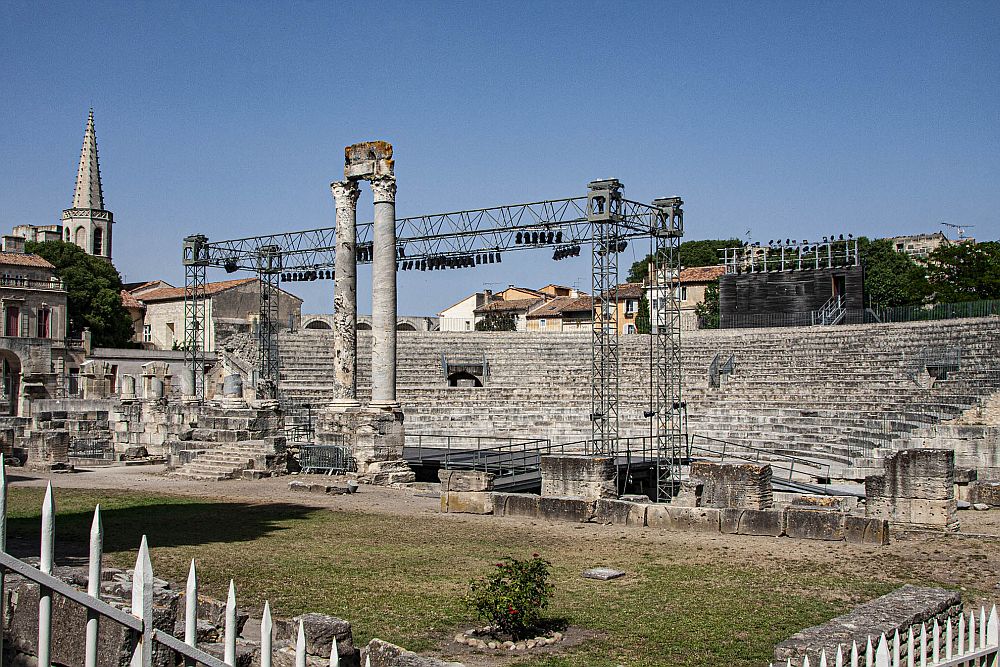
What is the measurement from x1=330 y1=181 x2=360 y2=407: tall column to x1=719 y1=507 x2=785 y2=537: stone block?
45.2 feet

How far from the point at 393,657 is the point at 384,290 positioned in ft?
62.6

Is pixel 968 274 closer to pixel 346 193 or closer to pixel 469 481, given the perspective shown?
pixel 346 193

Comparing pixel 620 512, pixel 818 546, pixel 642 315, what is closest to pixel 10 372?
pixel 642 315

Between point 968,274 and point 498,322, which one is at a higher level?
point 968,274

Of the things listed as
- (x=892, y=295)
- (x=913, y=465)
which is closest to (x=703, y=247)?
(x=892, y=295)

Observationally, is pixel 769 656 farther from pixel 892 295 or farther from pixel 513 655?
pixel 892 295

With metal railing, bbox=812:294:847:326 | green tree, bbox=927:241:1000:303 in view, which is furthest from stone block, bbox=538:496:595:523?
green tree, bbox=927:241:1000:303

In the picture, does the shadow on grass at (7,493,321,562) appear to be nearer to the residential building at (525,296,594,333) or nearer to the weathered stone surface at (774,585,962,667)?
the weathered stone surface at (774,585,962,667)

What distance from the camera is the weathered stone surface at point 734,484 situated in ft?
55.6

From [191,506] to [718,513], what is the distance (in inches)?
399

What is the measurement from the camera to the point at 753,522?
14.5m

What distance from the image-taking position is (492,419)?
115ft

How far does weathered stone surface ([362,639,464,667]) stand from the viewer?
655cm

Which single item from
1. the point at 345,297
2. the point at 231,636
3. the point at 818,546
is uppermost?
the point at 345,297
